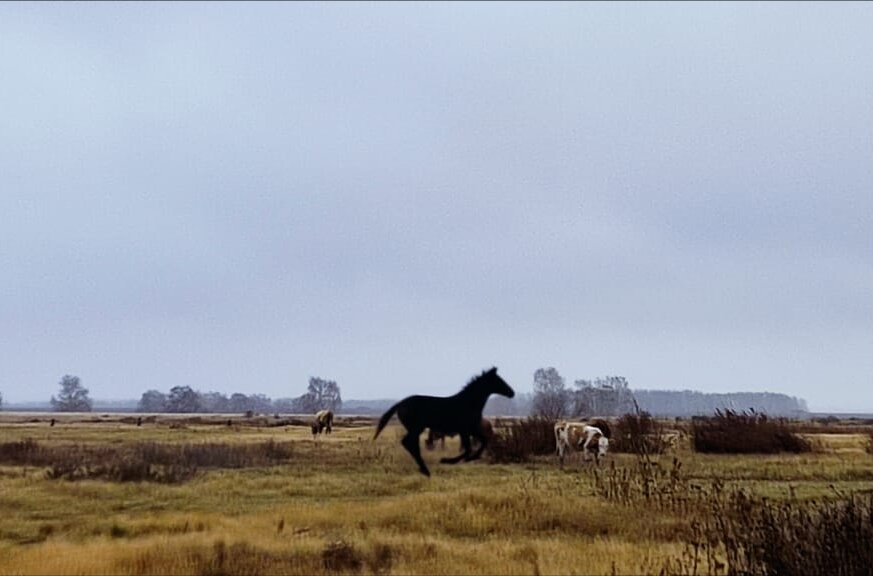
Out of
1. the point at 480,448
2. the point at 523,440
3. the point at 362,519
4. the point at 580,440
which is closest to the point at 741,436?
the point at 580,440

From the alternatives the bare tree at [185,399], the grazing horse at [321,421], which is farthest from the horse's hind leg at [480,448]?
the bare tree at [185,399]

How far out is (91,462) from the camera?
29234mm

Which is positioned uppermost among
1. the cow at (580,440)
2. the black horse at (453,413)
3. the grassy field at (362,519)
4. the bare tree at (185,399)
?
the bare tree at (185,399)

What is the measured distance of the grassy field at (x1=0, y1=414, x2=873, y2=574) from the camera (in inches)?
500

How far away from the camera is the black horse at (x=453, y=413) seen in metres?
8.16

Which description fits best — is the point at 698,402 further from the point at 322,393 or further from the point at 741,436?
the point at 322,393

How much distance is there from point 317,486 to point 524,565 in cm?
1150

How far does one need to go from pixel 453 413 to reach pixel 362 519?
8.98 m

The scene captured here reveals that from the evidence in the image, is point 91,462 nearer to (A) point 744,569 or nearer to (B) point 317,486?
(B) point 317,486

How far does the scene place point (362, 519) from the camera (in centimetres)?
1639

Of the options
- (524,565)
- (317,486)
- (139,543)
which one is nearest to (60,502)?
(317,486)

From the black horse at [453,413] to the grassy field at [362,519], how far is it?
1.58 ft

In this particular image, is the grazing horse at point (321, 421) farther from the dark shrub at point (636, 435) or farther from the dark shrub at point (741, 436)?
the dark shrub at point (741, 436)

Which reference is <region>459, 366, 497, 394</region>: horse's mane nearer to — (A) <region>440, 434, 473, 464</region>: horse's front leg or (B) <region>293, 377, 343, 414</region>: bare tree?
(A) <region>440, 434, 473, 464</region>: horse's front leg
